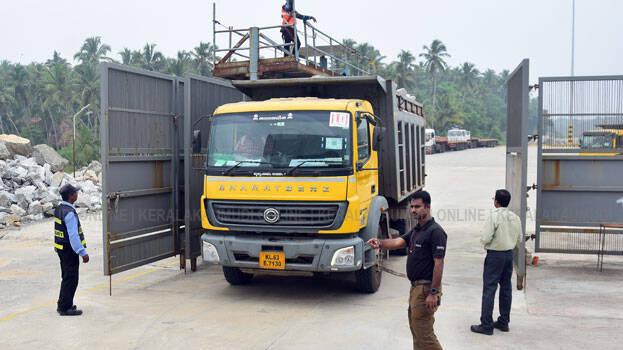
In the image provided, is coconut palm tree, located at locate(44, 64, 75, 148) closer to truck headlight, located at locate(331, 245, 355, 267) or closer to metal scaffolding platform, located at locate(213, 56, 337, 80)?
metal scaffolding platform, located at locate(213, 56, 337, 80)

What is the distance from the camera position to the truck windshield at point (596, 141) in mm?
8859

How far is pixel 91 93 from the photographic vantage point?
57188 mm

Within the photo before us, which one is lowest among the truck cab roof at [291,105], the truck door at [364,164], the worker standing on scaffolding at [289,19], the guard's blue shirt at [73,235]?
the guard's blue shirt at [73,235]

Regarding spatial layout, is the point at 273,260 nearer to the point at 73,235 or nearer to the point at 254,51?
the point at 73,235

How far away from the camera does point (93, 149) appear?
39.1m

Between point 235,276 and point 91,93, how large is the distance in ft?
180

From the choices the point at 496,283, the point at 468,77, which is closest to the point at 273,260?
the point at 496,283

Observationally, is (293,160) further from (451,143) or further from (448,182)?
(451,143)

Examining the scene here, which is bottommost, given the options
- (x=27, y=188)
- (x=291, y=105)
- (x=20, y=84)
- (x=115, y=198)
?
(x=27, y=188)

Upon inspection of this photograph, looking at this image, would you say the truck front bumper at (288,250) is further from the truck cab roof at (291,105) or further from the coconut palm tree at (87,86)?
the coconut palm tree at (87,86)

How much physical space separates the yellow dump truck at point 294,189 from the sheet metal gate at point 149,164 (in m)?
1.36

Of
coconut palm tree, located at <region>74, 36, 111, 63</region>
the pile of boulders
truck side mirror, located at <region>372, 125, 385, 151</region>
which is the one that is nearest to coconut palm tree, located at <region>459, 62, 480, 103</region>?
coconut palm tree, located at <region>74, 36, 111, 63</region>

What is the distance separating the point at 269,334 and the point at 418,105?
7508mm

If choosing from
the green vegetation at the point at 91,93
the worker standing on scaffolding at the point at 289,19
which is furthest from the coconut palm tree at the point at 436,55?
the worker standing on scaffolding at the point at 289,19
